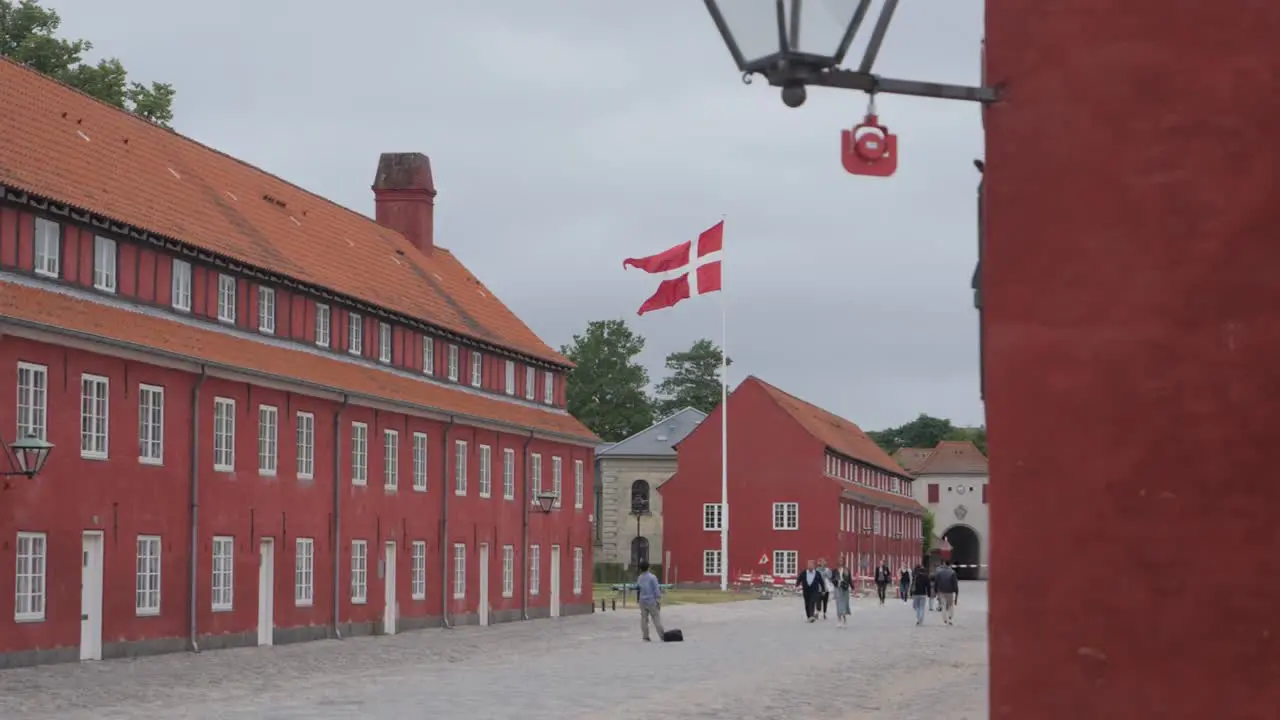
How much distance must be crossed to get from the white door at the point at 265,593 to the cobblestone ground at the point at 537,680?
2.61 feet

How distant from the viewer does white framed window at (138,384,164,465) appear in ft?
113

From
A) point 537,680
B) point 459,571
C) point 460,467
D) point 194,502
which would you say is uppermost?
point 460,467

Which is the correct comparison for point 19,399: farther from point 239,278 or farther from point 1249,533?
point 1249,533

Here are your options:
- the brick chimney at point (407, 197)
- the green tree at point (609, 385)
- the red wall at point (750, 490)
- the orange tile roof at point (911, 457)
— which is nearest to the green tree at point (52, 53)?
the brick chimney at point (407, 197)

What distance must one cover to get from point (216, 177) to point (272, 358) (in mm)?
6648

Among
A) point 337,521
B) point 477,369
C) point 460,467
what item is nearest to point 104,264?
point 337,521

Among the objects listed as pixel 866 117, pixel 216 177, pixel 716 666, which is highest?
pixel 216 177

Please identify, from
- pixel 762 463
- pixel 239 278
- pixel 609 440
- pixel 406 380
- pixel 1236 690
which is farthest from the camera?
pixel 609 440

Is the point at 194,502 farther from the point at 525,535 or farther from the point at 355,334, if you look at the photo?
the point at 525,535

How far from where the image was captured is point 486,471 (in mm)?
53188

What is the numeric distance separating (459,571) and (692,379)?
10257 centimetres

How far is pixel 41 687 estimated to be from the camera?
25344 mm

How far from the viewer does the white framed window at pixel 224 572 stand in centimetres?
3700

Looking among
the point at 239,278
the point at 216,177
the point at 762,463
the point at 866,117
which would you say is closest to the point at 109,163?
the point at 239,278
